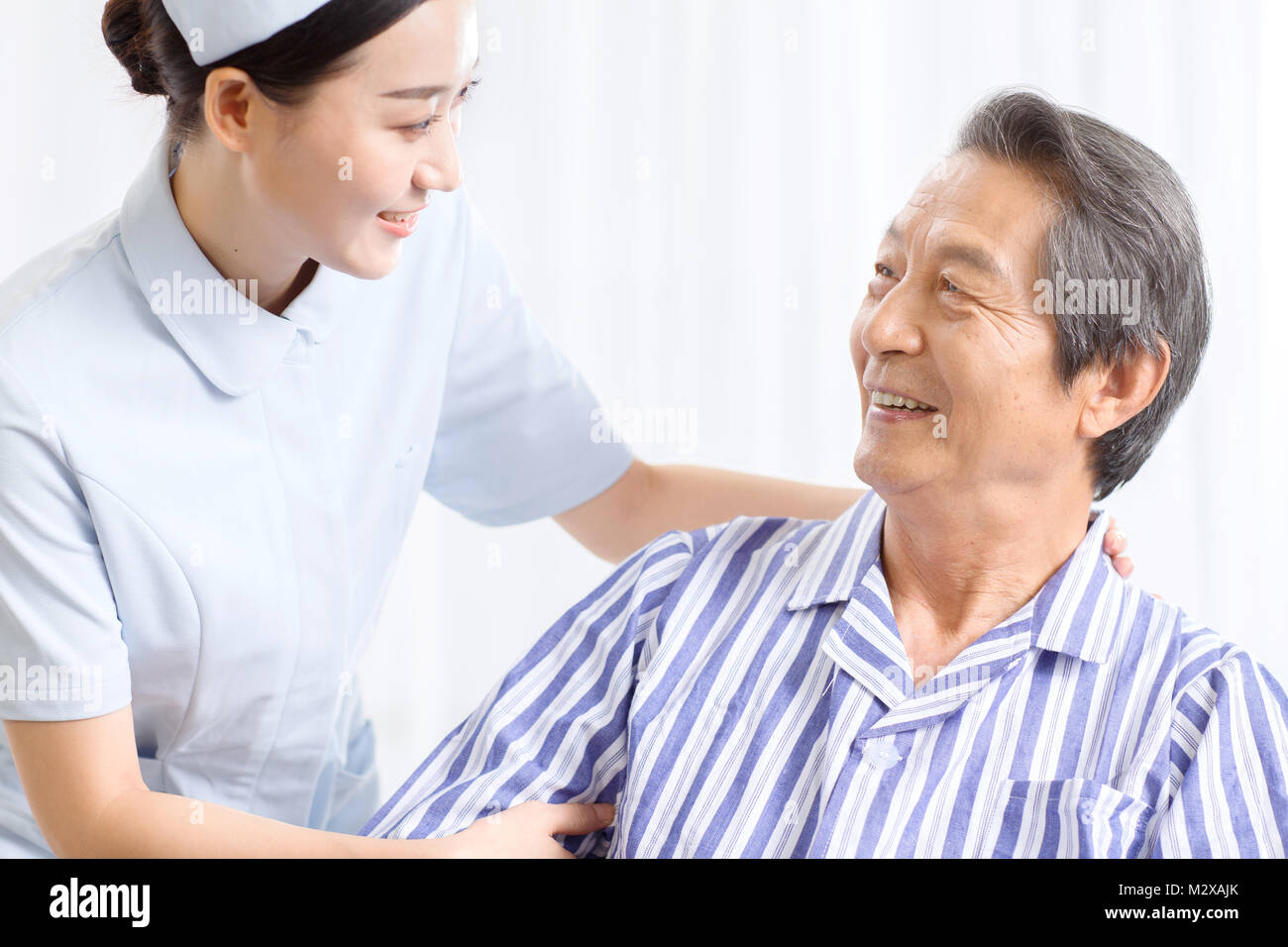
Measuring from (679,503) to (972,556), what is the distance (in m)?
0.52

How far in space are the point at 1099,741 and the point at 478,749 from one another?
67 cm

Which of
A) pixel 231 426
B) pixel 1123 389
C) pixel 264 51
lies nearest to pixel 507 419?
pixel 231 426

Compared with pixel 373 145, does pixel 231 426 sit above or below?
below

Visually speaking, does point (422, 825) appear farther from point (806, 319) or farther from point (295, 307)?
point (806, 319)

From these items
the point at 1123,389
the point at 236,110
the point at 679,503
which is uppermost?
the point at 236,110

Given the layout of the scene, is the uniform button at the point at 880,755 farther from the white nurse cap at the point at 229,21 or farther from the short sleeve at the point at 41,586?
the white nurse cap at the point at 229,21

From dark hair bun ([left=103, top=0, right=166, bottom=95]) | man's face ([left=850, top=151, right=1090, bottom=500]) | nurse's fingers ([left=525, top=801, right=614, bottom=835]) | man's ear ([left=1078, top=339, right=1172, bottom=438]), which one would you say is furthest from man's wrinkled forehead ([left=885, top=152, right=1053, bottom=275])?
dark hair bun ([left=103, top=0, right=166, bottom=95])

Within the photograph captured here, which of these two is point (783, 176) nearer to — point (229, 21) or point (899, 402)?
point (899, 402)

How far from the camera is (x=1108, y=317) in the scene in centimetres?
124

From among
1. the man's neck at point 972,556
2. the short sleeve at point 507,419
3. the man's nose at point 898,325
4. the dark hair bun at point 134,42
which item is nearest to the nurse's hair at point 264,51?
the dark hair bun at point 134,42

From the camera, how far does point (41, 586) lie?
115cm

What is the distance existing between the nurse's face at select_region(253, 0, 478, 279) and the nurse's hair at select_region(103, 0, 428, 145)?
0.5 inches

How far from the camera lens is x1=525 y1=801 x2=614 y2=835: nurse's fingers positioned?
1.26 meters
